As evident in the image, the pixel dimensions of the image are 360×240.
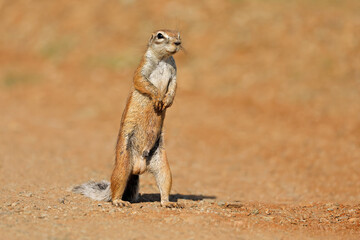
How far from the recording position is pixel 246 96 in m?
18.1

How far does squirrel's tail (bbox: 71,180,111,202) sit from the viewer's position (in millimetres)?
7637

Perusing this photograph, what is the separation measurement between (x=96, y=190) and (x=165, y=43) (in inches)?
102

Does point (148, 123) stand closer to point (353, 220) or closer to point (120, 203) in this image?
point (120, 203)

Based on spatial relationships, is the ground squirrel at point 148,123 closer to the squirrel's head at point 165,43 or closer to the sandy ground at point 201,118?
the squirrel's head at point 165,43

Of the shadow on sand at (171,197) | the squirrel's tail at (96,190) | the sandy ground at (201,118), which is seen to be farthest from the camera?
the shadow on sand at (171,197)

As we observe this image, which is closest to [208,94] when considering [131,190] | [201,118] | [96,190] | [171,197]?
[201,118]

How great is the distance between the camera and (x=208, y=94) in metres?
18.9

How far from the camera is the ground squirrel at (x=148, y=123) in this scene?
7.44m

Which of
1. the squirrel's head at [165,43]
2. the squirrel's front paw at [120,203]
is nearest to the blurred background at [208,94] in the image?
the squirrel's front paw at [120,203]

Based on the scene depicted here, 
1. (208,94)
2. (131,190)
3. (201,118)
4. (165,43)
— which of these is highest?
(208,94)

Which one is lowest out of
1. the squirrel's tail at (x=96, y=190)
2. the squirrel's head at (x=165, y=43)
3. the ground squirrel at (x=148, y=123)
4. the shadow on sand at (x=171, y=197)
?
the squirrel's tail at (x=96, y=190)

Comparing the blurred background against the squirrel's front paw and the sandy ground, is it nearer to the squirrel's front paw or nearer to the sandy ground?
the sandy ground

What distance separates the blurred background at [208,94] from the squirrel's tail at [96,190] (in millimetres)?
1174

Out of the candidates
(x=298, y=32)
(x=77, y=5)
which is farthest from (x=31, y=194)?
(x=77, y=5)
